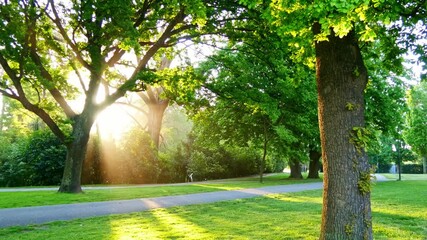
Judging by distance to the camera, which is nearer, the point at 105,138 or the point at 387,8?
the point at 387,8

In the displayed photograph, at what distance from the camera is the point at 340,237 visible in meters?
5.96

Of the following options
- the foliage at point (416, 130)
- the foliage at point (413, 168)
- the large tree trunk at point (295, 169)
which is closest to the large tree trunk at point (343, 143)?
the large tree trunk at point (295, 169)

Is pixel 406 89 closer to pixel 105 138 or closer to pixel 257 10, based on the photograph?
pixel 257 10

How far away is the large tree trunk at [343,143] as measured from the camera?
6.02 m

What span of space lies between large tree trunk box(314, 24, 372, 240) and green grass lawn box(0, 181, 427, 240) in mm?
1563

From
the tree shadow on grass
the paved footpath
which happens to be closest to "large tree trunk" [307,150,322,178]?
the paved footpath

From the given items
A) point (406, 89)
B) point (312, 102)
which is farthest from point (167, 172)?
point (406, 89)

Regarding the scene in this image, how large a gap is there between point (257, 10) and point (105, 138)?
16940 millimetres

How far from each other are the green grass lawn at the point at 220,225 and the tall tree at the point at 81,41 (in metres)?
6.69

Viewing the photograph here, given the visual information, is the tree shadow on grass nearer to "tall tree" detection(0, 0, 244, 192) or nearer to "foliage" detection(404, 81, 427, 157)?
"tall tree" detection(0, 0, 244, 192)

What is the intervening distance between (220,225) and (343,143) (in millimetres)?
3972

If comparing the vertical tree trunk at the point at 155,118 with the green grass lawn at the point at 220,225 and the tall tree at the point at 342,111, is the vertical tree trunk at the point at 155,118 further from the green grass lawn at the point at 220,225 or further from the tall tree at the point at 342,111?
the tall tree at the point at 342,111

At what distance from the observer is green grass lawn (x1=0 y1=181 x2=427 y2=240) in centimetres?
766

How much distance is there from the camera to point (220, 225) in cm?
885
